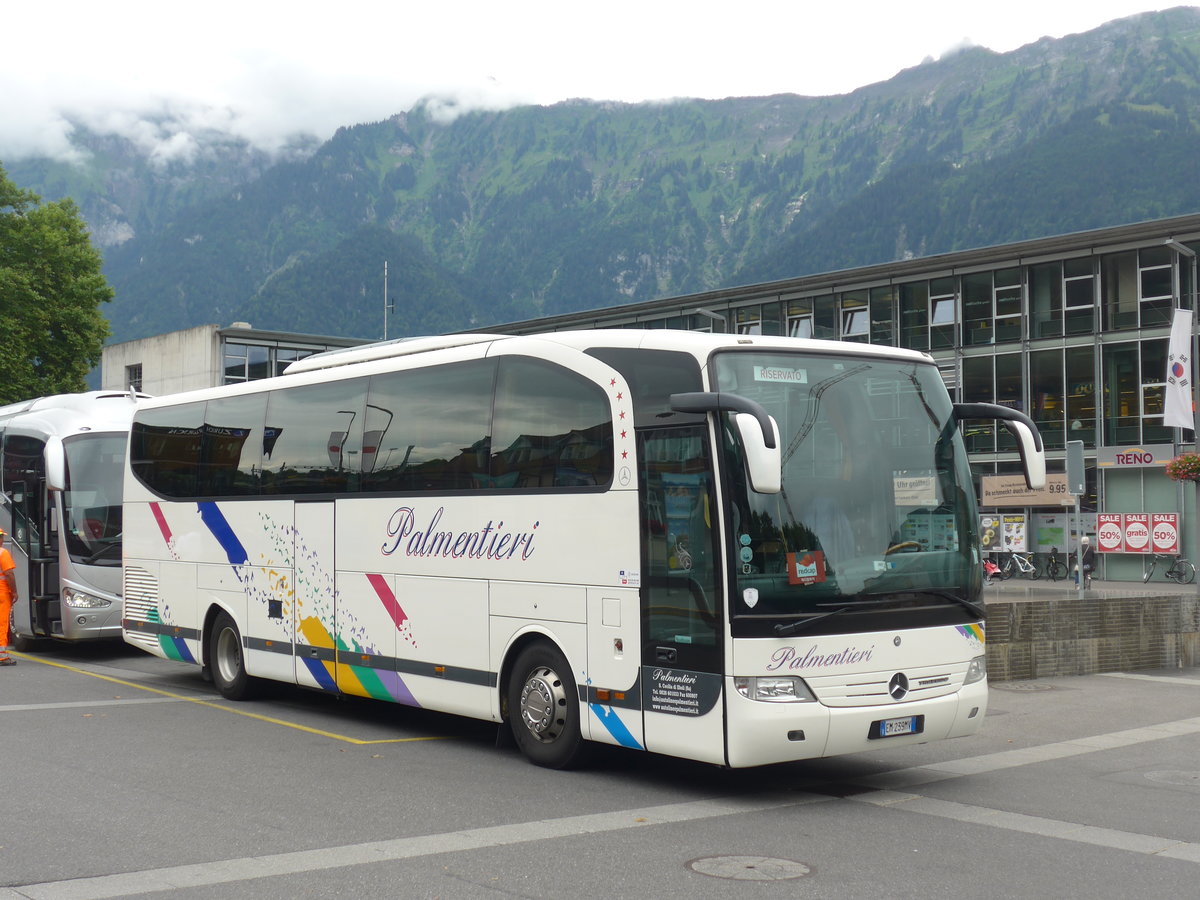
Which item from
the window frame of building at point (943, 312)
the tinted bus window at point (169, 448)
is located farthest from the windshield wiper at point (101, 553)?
the window frame of building at point (943, 312)

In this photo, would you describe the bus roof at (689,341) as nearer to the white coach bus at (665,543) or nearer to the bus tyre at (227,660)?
the white coach bus at (665,543)

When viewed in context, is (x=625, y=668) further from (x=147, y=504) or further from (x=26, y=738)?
(x=147, y=504)

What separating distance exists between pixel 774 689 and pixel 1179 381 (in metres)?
19.5

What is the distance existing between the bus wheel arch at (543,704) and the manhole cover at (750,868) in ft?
8.71

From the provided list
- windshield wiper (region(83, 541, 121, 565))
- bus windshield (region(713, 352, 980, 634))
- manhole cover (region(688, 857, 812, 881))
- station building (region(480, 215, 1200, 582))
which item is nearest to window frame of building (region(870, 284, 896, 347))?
station building (region(480, 215, 1200, 582))

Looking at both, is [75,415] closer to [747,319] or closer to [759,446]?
[759,446]

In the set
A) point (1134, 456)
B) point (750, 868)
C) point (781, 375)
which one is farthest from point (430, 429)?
point (1134, 456)

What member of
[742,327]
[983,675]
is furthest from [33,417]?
[742,327]

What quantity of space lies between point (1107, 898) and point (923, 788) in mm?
3060

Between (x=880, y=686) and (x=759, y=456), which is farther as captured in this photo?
(x=880, y=686)

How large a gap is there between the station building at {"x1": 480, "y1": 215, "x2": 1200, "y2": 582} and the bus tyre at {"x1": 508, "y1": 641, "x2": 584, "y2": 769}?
31.6 meters

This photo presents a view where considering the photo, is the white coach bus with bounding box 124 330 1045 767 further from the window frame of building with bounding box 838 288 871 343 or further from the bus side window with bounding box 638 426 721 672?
the window frame of building with bounding box 838 288 871 343

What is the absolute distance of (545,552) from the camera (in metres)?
10.2

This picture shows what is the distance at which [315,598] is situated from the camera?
13.0m
